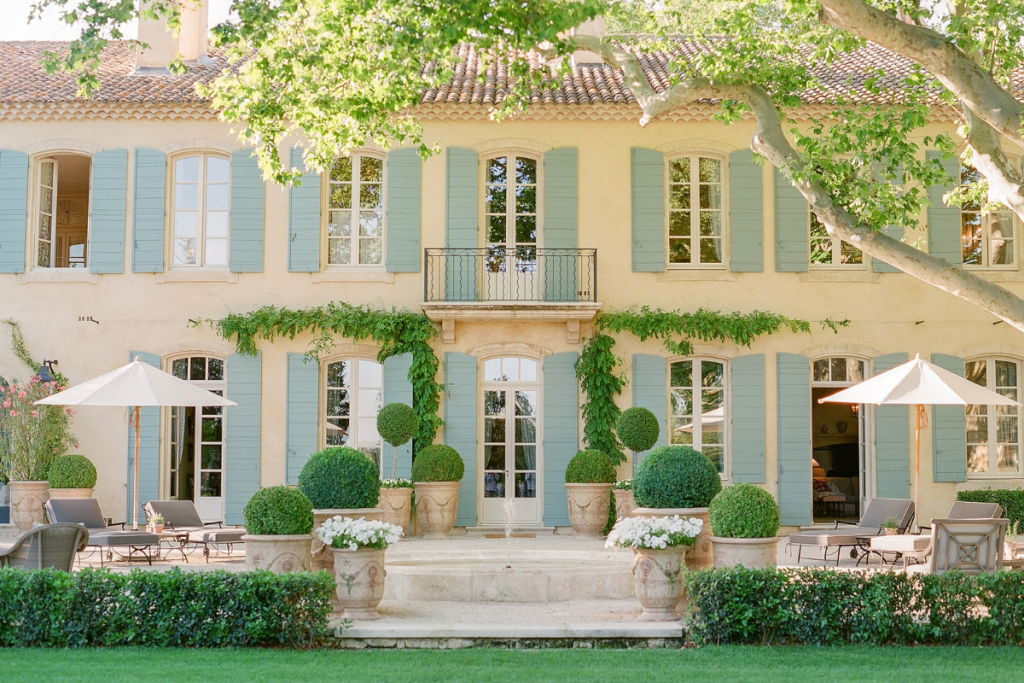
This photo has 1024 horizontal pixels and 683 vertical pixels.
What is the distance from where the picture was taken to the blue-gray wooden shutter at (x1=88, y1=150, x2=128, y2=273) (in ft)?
48.2

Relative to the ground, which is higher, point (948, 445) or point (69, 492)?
point (948, 445)

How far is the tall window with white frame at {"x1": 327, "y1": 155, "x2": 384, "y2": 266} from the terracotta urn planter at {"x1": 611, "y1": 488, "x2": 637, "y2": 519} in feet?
15.0

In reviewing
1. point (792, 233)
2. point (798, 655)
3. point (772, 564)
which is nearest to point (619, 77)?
point (792, 233)

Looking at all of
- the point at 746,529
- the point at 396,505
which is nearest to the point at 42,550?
the point at 746,529

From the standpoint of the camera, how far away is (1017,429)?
1488cm

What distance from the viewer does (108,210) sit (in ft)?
48.4

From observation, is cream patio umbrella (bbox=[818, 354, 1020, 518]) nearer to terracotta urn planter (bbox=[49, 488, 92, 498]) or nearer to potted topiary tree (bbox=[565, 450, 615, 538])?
potted topiary tree (bbox=[565, 450, 615, 538])

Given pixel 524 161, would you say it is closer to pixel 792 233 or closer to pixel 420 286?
pixel 420 286

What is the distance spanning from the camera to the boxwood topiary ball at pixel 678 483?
858 cm

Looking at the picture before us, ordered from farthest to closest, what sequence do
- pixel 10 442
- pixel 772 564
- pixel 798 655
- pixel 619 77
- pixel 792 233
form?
pixel 619 77 → pixel 792 233 → pixel 10 442 → pixel 772 564 → pixel 798 655

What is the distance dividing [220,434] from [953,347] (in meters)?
10.2

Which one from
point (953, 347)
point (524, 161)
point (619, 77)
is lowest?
point (953, 347)

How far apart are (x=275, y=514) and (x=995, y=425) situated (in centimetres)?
1095

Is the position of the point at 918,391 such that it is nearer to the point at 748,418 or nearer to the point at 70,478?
the point at 748,418
